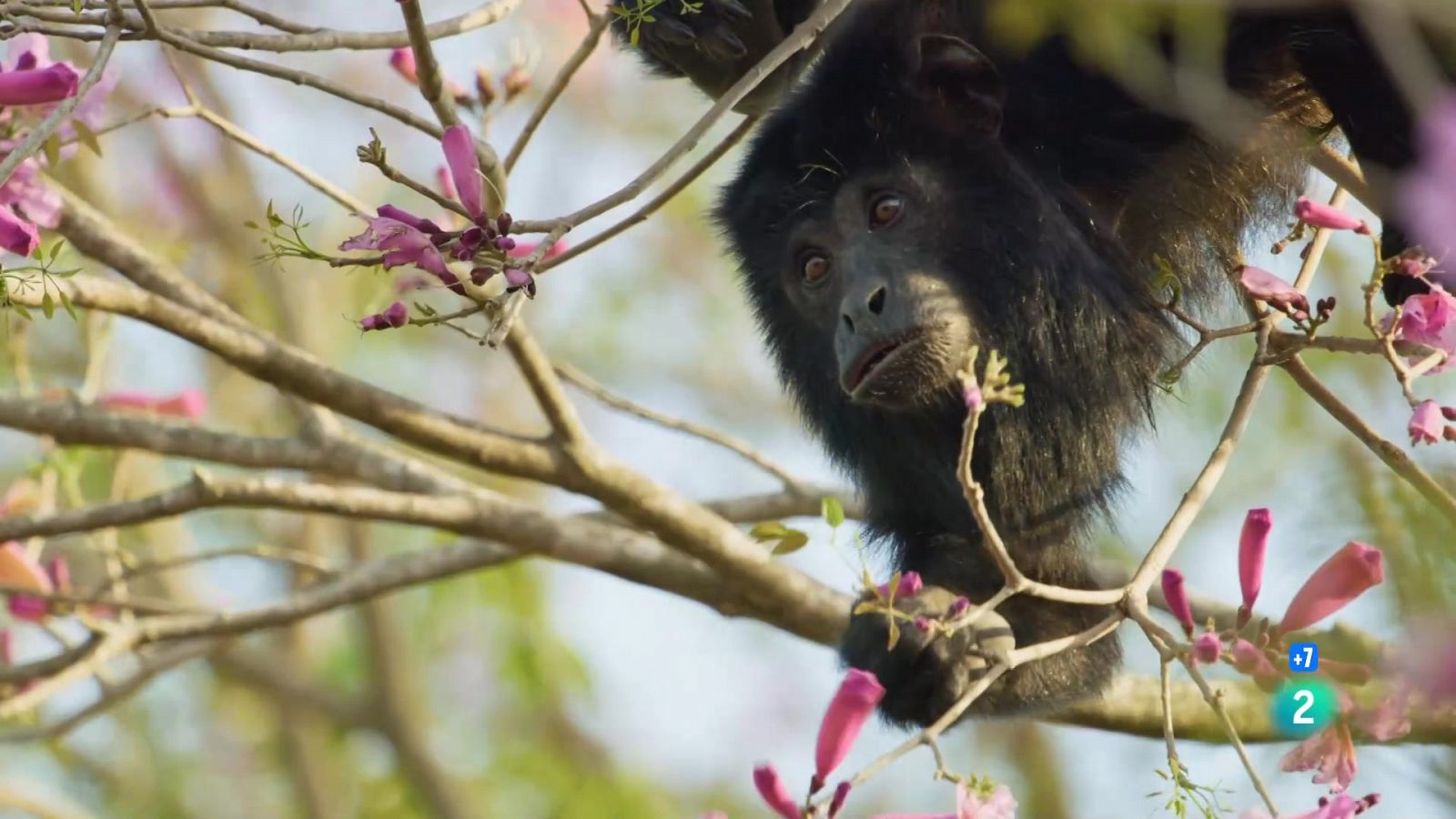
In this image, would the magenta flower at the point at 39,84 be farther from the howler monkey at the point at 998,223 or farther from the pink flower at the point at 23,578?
the pink flower at the point at 23,578

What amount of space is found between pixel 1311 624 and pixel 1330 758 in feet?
0.63

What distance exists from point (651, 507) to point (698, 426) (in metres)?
0.43

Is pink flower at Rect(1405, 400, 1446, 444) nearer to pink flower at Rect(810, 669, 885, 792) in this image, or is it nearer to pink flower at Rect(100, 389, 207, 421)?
pink flower at Rect(810, 669, 885, 792)

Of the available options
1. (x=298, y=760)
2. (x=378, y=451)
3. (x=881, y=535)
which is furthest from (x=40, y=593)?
(x=298, y=760)

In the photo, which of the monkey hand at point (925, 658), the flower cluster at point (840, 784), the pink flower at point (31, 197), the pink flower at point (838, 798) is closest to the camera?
the pink flower at point (838, 798)

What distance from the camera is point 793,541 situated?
8.52ft

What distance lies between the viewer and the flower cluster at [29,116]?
2.44m

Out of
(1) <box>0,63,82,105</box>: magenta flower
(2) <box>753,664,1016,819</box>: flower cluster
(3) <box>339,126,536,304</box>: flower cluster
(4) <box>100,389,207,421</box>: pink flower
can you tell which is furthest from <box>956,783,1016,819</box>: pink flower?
(4) <box>100,389,207,421</box>: pink flower

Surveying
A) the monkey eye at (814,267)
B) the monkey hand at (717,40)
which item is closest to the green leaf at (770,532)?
the monkey hand at (717,40)

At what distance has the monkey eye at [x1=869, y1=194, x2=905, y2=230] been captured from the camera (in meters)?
3.61

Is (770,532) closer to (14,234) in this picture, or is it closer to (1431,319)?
(1431,319)

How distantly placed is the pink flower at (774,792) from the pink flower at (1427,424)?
1.10 metres

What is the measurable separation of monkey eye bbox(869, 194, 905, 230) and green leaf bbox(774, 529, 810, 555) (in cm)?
114

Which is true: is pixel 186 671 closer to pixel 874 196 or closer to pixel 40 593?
pixel 40 593
